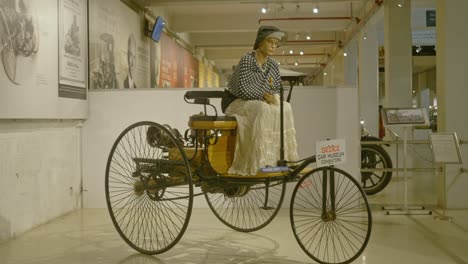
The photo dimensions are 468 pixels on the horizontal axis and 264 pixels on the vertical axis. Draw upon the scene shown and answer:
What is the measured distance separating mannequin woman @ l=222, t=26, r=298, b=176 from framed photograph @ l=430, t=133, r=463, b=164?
2362 millimetres

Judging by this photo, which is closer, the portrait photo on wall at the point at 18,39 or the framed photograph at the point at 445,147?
the portrait photo on wall at the point at 18,39

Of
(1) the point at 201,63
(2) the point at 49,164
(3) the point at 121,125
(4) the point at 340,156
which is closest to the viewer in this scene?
(4) the point at 340,156

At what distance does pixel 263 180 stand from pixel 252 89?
70cm

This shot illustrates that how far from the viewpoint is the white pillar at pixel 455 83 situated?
21.8ft

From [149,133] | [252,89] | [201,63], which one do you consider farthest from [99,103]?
[201,63]

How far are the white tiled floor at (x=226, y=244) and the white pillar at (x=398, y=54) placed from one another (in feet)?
20.0

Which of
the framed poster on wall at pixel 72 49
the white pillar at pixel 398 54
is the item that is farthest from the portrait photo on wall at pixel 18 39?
the white pillar at pixel 398 54

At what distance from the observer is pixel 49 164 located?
585cm

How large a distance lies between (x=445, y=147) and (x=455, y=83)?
99cm

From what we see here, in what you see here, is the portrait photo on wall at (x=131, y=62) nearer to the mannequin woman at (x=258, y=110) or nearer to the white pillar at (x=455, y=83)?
the white pillar at (x=455, y=83)

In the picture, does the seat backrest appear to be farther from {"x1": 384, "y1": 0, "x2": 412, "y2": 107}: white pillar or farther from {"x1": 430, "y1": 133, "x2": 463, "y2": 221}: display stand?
{"x1": 384, "y1": 0, "x2": 412, "y2": 107}: white pillar

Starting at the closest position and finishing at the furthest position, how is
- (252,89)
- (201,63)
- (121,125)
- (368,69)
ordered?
(252,89) → (121,125) → (368,69) → (201,63)

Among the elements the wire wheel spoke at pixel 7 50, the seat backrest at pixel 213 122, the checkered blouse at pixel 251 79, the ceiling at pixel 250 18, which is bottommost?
the seat backrest at pixel 213 122

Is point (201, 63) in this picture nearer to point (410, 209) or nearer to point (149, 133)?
point (410, 209)
